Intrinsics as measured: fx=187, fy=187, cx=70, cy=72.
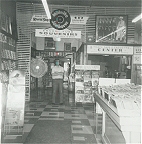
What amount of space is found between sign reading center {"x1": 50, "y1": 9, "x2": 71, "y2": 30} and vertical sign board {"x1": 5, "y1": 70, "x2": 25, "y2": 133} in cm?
294

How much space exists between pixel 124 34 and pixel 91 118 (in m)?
4.12

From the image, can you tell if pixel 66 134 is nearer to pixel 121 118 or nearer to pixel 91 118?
pixel 91 118

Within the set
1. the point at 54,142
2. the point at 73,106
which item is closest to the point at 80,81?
the point at 73,106

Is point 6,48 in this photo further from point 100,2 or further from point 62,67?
point 100,2

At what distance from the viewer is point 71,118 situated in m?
5.55

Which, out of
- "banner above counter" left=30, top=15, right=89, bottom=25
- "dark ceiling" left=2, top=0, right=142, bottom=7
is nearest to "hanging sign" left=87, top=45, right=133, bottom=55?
"banner above counter" left=30, top=15, right=89, bottom=25

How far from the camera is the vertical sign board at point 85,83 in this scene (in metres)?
7.29

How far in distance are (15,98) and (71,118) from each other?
7.54 feet

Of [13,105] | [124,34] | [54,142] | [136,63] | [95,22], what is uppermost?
[95,22]

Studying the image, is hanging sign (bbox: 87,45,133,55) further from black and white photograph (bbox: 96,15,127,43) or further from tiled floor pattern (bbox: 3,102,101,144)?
tiled floor pattern (bbox: 3,102,101,144)

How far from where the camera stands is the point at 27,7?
8.13 meters

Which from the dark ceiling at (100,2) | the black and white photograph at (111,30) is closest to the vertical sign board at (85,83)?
the black and white photograph at (111,30)

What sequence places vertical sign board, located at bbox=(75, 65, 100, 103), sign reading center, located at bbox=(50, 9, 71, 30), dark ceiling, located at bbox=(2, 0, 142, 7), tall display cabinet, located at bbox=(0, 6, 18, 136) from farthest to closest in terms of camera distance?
1. dark ceiling, located at bbox=(2, 0, 142, 7)
2. vertical sign board, located at bbox=(75, 65, 100, 103)
3. sign reading center, located at bbox=(50, 9, 71, 30)
4. tall display cabinet, located at bbox=(0, 6, 18, 136)

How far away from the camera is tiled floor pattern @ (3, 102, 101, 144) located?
13.2 ft
